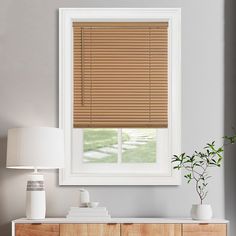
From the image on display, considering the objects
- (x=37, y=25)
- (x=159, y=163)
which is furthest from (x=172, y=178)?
(x=37, y=25)

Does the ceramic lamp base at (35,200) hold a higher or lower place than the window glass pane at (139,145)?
lower

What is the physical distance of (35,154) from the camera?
4.21 metres

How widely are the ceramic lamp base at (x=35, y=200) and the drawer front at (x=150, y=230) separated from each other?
1.93 ft

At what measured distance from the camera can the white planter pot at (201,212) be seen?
423cm

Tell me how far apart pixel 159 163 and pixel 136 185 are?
10.2 inches

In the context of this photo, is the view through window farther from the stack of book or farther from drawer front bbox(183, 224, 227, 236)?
drawer front bbox(183, 224, 227, 236)

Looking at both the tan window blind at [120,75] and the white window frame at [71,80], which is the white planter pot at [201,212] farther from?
the tan window blind at [120,75]

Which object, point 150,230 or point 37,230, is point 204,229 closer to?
point 150,230

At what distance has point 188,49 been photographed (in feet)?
15.3

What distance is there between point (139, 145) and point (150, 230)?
0.80 meters

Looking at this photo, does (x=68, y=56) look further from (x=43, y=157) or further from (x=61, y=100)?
(x=43, y=157)

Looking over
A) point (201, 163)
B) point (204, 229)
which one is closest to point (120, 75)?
point (201, 163)

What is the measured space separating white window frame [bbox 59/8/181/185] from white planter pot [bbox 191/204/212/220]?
355 millimetres

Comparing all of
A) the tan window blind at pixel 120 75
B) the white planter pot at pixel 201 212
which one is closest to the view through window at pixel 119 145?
the tan window blind at pixel 120 75
